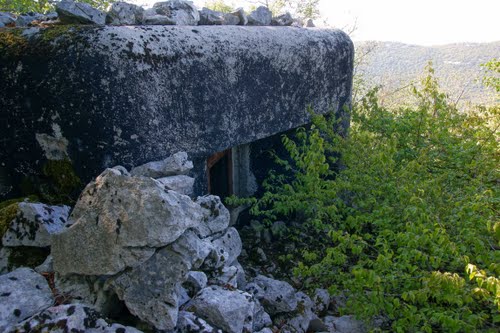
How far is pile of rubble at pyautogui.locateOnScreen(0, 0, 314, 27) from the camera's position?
2.92 meters

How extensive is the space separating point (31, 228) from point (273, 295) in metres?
1.72

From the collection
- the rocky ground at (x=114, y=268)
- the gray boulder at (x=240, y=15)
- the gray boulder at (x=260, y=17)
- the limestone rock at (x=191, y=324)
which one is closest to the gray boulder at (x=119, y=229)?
the rocky ground at (x=114, y=268)

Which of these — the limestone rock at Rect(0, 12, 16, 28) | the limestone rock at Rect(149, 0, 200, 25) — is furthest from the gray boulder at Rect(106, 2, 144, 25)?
the limestone rock at Rect(0, 12, 16, 28)

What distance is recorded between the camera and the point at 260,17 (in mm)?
4367

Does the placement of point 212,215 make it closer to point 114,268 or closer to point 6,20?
point 114,268

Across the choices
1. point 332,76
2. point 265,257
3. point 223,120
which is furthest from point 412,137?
point 223,120

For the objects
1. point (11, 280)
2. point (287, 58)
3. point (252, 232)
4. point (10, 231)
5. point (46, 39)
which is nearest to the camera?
point (11, 280)

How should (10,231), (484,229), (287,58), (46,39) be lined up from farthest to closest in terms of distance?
(287,58) → (484,229) → (46,39) → (10,231)

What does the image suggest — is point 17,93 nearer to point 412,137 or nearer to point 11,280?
point 11,280

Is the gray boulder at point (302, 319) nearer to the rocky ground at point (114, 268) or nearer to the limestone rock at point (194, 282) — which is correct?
the rocky ground at point (114, 268)

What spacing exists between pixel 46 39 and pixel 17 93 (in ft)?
1.28

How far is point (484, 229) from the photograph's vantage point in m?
3.20

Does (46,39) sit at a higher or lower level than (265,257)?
higher

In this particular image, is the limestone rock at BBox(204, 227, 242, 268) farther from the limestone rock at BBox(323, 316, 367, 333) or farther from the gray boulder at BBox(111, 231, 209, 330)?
the limestone rock at BBox(323, 316, 367, 333)
